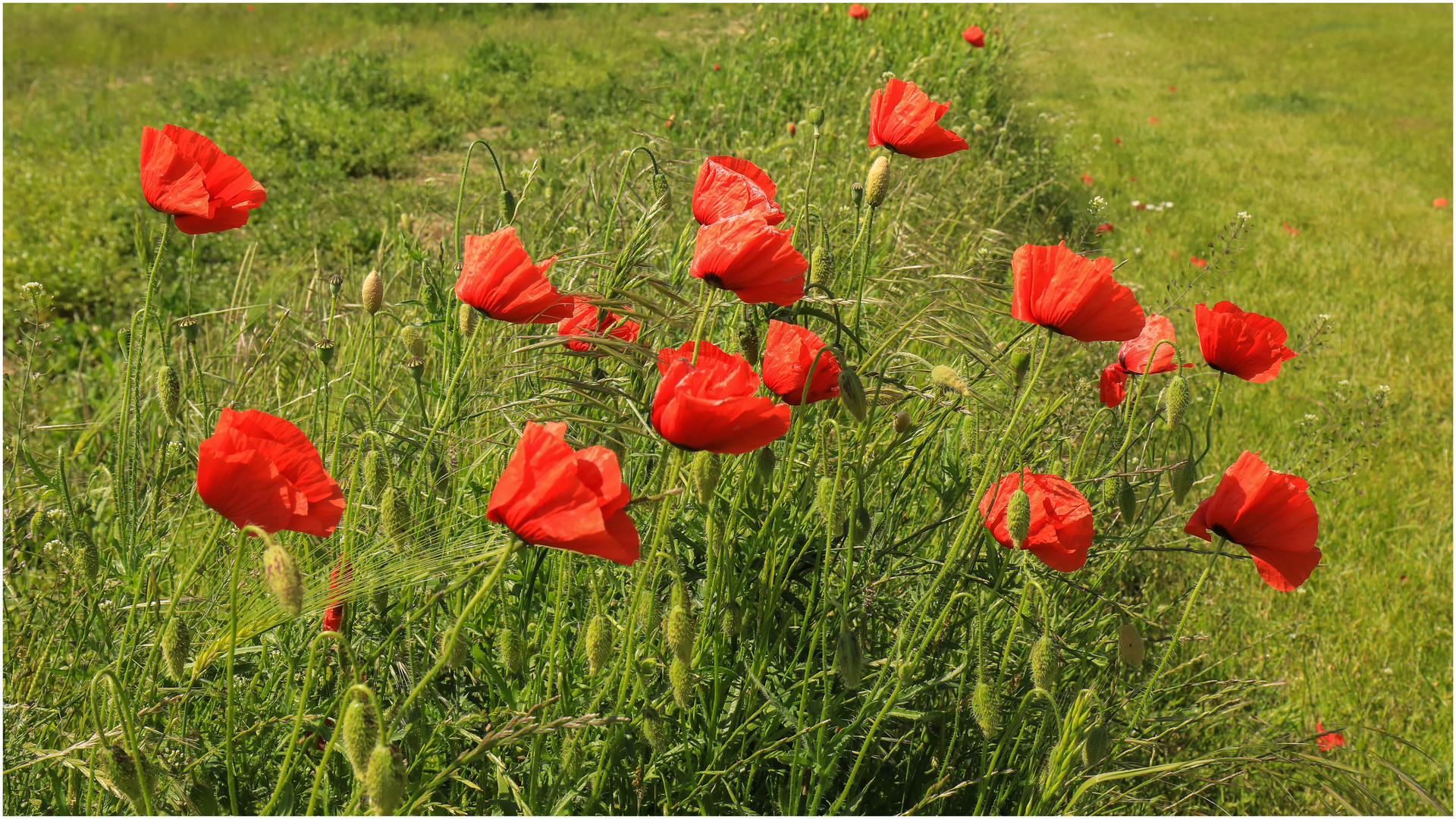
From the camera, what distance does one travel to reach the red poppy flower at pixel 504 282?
108 cm

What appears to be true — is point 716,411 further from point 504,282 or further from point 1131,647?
point 1131,647

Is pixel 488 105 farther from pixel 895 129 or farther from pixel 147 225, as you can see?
pixel 895 129

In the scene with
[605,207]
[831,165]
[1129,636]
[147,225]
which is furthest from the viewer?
[147,225]

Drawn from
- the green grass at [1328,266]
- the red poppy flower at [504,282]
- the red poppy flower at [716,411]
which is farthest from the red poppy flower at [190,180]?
the green grass at [1328,266]

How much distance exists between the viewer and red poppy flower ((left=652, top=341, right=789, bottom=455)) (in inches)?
33.4

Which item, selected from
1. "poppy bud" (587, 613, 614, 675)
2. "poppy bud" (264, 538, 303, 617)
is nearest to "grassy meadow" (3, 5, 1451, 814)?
"poppy bud" (587, 613, 614, 675)

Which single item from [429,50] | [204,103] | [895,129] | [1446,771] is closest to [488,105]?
[204,103]

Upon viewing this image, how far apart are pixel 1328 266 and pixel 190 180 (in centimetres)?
492

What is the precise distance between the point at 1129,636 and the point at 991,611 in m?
0.30

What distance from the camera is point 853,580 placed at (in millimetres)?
1406

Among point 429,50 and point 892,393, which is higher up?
point 892,393

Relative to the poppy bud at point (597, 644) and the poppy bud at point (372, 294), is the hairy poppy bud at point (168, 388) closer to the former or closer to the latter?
the poppy bud at point (372, 294)

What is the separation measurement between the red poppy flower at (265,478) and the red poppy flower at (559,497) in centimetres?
21

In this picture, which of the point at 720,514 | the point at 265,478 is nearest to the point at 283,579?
the point at 265,478
